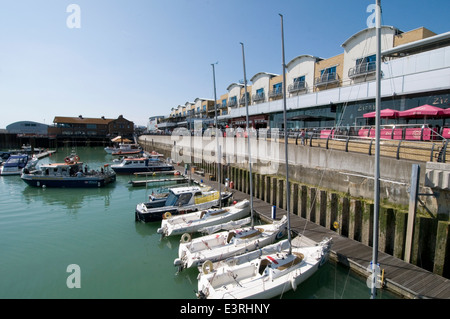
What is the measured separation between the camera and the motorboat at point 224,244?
1106cm

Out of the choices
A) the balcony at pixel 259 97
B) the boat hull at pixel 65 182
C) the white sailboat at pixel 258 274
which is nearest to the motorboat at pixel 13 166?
the boat hull at pixel 65 182

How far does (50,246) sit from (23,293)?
446cm

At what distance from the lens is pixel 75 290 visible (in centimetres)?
1002

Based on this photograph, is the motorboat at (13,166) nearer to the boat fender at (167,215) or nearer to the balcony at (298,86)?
the boat fender at (167,215)

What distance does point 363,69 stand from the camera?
910 inches

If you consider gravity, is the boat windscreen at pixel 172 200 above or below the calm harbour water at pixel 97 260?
above

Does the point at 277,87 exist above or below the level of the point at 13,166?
above

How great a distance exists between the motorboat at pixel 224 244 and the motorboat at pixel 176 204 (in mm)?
3992

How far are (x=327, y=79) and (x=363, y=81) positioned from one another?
4.64 meters

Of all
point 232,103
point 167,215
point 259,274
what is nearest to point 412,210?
point 259,274

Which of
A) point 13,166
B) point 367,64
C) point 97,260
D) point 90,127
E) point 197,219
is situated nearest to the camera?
point 97,260

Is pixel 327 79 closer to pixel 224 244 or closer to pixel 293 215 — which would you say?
pixel 293 215

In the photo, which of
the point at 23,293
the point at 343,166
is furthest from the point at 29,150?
the point at 343,166

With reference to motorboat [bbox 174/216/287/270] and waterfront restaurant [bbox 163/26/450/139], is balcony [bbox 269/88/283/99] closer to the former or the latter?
waterfront restaurant [bbox 163/26/450/139]
